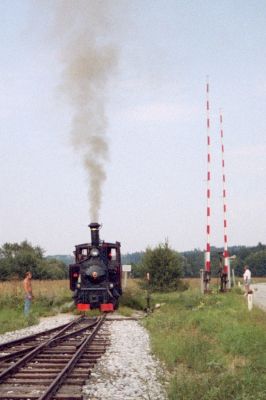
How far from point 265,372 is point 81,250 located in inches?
535

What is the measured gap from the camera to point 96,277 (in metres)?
18.9

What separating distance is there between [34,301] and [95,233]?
195 inches

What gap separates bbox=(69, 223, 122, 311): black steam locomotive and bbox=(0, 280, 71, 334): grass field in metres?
1.37

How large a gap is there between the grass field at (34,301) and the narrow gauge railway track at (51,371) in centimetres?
547

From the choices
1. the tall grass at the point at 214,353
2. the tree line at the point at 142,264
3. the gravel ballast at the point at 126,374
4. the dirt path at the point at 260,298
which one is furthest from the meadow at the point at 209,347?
the tree line at the point at 142,264

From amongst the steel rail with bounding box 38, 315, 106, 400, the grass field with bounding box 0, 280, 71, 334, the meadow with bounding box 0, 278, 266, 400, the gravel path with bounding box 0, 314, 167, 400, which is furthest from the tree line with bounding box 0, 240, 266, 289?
the steel rail with bounding box 38, 315, 106, 400

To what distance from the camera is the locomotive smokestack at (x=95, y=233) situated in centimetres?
1944

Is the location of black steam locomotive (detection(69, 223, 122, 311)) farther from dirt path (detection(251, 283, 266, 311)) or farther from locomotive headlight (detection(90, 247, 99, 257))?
dirt path (detection(251, 283, 266, 311))

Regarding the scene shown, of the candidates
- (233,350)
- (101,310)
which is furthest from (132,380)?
(101,310)

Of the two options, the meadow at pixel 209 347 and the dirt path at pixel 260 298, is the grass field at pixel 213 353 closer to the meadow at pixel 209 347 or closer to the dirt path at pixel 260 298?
the meadow at pixel 209 347

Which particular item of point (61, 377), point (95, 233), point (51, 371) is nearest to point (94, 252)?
point (95, 233)

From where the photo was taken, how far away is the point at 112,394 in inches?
271

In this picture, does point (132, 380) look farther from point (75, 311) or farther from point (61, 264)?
point (61, 264)

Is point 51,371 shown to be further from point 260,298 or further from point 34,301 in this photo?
point 260,298
